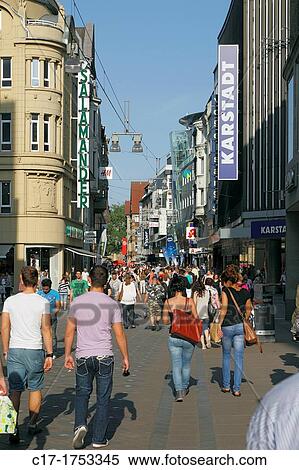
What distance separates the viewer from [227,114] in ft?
156

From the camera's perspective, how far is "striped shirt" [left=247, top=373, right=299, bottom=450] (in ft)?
8.96

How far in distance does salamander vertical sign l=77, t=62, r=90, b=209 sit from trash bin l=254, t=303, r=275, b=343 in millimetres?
31753

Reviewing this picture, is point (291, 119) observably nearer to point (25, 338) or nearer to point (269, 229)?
point (269, 229)

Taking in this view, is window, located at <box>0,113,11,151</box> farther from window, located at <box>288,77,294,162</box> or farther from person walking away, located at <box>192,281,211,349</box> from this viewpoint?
person walking away, located at <box>192,281,211,349</box>

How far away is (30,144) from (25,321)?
38.4 meters

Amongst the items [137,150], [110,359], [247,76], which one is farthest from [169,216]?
[110,359]

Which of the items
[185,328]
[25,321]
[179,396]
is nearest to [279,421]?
[25,321]

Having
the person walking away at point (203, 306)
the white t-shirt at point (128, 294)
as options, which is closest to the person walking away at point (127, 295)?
the white t-shirt at point (128, 294)

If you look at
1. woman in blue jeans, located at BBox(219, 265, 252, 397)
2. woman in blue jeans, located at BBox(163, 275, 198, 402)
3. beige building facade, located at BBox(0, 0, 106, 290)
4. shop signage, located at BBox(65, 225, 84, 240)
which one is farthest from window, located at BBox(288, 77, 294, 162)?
shop signage, located at BBox(65, 225, 84, 240)

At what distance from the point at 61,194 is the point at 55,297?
103ft

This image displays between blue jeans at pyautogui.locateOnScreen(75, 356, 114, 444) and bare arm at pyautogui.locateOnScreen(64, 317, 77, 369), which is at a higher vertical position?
bare arm at pyautogui.locateOnScreen(64, 317, 77, 369)
